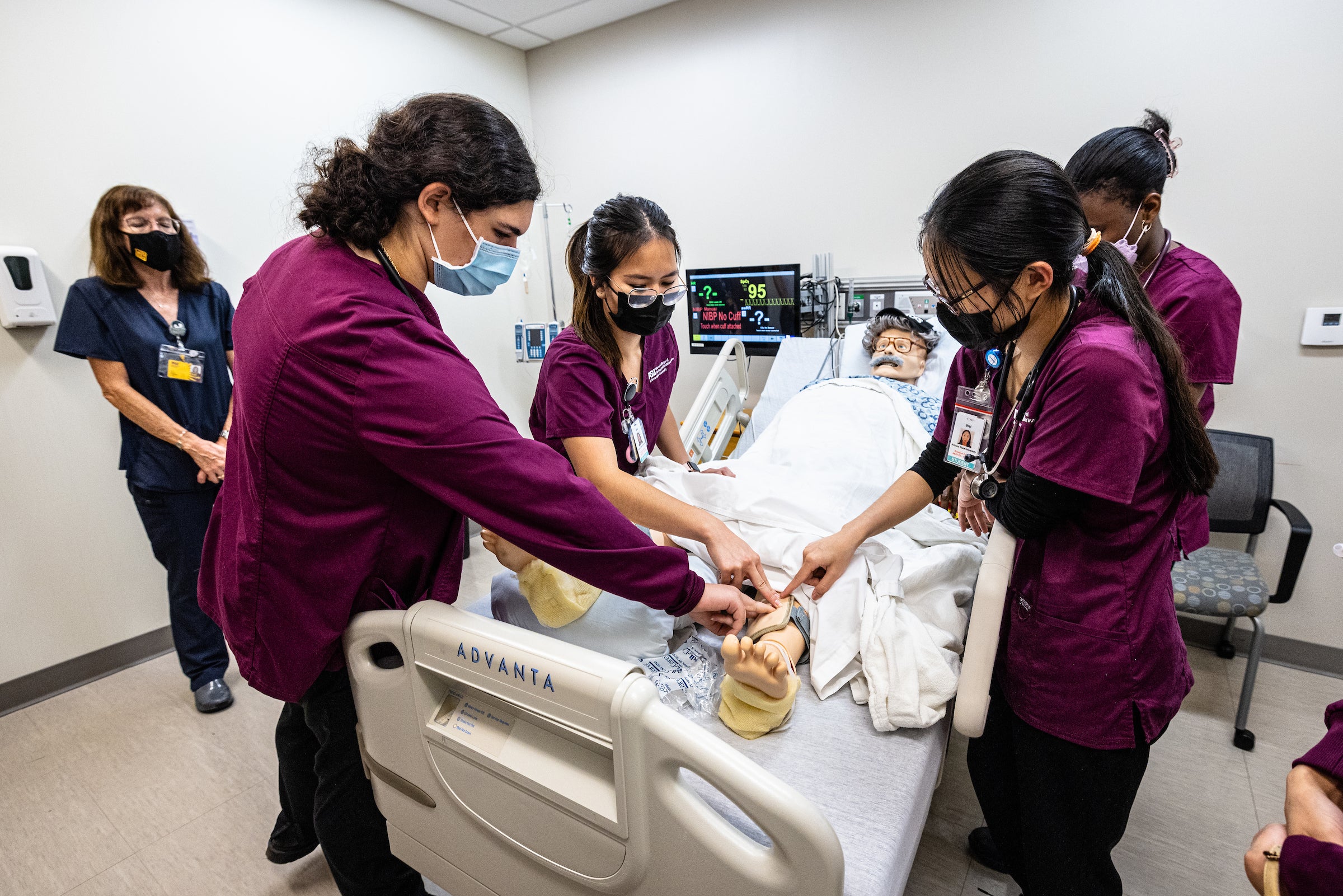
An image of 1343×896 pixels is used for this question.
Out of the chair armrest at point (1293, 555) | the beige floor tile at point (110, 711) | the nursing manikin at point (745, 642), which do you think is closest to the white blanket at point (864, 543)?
the nursing manikin at point (745, 642)

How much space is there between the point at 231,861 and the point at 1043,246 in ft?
7.71

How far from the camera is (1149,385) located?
0.95m

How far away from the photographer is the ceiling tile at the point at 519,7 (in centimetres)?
332

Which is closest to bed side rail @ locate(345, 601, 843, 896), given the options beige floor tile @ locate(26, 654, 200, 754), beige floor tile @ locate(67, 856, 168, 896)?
beige floor tile @ locate(67, 856, 168, 896)

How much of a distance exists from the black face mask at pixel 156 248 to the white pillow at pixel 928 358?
2.54 metres

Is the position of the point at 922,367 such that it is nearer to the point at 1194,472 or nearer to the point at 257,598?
the point at 1194,472

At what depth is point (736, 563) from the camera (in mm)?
1288

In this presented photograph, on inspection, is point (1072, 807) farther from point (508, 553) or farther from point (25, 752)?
point (25, 752)

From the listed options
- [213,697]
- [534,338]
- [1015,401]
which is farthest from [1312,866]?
[534,338]

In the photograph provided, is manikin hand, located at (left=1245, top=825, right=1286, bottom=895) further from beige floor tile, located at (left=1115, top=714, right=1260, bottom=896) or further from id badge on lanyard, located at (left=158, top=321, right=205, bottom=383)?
id badge on lanyard, located at (left=158, top=321, right=205, bottom=383)

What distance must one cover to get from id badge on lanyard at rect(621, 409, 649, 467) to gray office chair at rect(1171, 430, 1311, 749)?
69.4 inches

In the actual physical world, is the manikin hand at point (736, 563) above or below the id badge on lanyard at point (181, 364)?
below

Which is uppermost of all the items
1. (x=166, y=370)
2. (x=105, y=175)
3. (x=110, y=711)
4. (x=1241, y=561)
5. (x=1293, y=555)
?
(x=105, y=175)

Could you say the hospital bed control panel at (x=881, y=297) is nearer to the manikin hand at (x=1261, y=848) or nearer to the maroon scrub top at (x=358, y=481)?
the maroon scrub top at (x=358, y=481)
